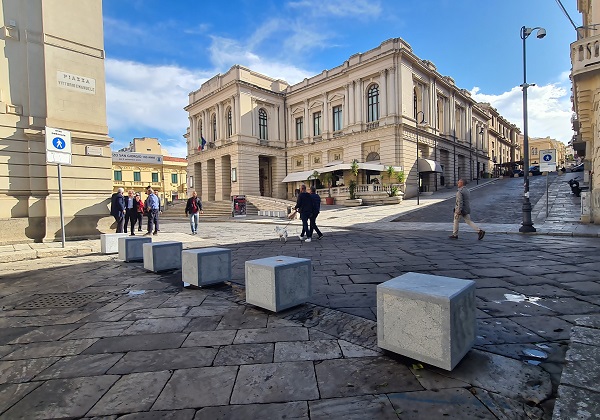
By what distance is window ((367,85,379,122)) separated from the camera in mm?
31172

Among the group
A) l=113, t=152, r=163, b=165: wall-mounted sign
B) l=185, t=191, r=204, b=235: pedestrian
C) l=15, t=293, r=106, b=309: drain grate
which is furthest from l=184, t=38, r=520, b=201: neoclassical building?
l=15, t=293, r=106, b=309: drain grate

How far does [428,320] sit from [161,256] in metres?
5.05

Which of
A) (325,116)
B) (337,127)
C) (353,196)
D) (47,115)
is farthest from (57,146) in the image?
(325,116)

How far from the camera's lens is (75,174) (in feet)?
34.5

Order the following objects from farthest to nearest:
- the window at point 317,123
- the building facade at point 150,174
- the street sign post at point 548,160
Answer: the building facade at point 150,174
the window at point 317,123
the street sign post at point 548,160

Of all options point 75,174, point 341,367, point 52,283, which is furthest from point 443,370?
point 75,174

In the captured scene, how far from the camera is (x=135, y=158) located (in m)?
47.2

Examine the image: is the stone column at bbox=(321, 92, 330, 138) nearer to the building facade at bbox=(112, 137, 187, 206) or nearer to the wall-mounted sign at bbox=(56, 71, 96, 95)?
the building facade at bbox=(112, 137, 187, 206)

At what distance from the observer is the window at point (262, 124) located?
3817 cm

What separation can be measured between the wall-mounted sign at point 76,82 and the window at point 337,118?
88.3ft

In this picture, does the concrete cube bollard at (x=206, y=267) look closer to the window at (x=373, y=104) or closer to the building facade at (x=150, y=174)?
the window at (x=373, y=104)

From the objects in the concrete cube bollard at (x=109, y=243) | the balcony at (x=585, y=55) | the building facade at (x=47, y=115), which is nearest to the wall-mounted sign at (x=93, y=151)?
the building facade at (x=47, y=115)

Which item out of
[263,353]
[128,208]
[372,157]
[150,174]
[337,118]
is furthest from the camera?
[150,174]

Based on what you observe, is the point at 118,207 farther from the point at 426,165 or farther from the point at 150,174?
the point at 150,174
